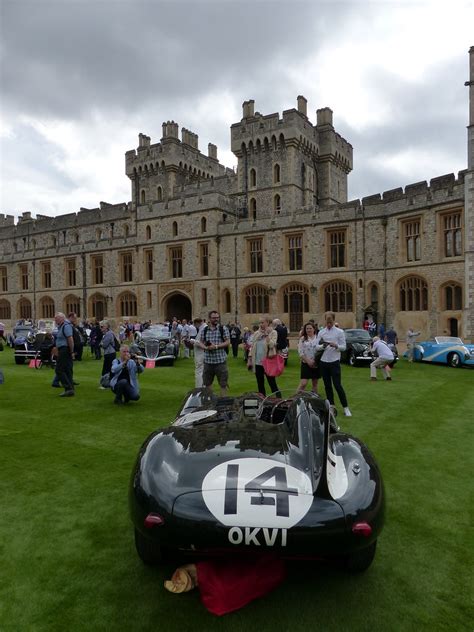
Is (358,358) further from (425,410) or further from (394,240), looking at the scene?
(394,240)

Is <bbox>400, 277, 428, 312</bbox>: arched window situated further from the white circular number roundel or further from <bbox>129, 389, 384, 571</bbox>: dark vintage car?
the white circular number roundel

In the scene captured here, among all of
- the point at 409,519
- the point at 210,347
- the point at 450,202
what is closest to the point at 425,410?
the point at 210,347

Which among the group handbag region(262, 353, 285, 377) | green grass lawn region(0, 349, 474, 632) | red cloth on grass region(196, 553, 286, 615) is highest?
handbag region(262, 353, 285, 377)

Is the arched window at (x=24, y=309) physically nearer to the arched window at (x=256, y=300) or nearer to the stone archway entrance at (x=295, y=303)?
the arched window at (x=256, y=300)

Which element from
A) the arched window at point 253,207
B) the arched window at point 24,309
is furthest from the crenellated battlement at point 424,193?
the arched window at point 24,309

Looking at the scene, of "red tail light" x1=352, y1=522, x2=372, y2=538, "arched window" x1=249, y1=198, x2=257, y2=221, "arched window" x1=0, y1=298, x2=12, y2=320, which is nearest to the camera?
"red tail light" x1=352, y1=522, x2=372, y2=538

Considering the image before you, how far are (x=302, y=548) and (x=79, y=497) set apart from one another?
9.23ft

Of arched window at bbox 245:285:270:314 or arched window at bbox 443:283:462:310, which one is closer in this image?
arched window at bbox 443:283:462:310

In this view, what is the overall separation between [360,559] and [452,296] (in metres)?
24.5

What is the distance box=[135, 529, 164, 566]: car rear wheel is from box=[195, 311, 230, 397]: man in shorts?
5309 millimetres

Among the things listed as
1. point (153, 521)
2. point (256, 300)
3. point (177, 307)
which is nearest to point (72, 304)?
point (177, 307)

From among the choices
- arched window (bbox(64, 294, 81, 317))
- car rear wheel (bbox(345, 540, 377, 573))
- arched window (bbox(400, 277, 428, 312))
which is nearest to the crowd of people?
car rear wheel (bbox(345, 540, 377, 573))

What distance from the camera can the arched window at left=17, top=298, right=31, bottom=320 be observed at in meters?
46.6

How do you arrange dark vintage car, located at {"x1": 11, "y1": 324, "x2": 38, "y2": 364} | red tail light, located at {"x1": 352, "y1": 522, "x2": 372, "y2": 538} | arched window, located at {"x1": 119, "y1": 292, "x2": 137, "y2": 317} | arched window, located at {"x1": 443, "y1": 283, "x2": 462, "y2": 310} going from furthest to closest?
arched window, located at {"x1": 119, "y1": 292, "x2": 137, "y2": 317} < arched window, located at {"x1": 443, "y1": 283, "x2": 462, "y2": 310} < dark vintage car, located at {"x1": 11, "y1": 324, "x2": 38, "y2": 364} < red tail light, located at {"x1": 352, "y1": 522, "x2": 372, "y2": 538}
